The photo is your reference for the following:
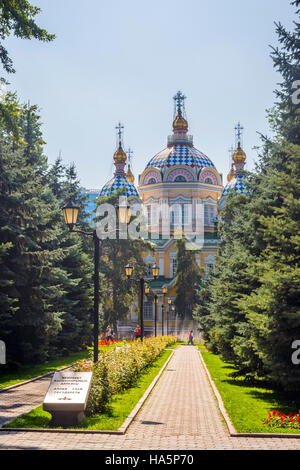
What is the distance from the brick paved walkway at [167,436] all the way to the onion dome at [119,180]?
1827 inches

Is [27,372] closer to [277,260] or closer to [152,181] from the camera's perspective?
[277,260]

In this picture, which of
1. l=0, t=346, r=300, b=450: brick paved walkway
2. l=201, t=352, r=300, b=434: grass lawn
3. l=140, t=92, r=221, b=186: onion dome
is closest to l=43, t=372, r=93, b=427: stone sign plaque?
l=0, t=346, r=300, b=450: brick paved walkway

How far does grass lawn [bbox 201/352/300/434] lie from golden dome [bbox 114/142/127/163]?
148ft

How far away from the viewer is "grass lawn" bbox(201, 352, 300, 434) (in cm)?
928

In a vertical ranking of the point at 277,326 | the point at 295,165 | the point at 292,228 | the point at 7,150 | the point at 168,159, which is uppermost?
the point at 168,159

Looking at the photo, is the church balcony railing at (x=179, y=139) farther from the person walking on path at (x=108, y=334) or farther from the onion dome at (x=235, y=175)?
the person walking on path at (x=108, y=334)

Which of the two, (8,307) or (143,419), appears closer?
(143,419)

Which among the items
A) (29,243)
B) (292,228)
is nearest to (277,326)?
(292,228)

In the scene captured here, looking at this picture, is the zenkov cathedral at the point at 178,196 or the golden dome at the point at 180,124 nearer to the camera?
the zenkov cathedral at the point at 178,196

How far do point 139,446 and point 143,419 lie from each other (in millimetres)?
2215

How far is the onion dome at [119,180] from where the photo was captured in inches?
2295

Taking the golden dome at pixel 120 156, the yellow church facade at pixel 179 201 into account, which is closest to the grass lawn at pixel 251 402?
the yellow church facade at pixel 179 201
